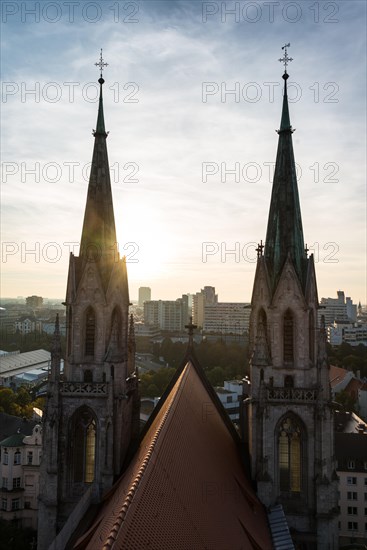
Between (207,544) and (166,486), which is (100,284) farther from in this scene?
(207,544)

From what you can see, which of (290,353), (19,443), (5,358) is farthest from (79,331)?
(5,358)

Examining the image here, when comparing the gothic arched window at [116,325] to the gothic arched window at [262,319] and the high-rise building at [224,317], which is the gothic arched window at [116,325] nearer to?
the gothic arched window at [262,319]

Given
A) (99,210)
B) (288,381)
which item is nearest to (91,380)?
(99,210)

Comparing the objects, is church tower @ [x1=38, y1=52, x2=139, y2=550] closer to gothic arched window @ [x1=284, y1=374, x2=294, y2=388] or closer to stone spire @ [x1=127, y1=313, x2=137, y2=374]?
stone spire @ [x1=127, y1=313, x2=137, y2=374]

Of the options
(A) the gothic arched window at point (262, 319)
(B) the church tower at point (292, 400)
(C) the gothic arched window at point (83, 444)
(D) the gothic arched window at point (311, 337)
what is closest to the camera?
(B) the church tower at point (292, 400)

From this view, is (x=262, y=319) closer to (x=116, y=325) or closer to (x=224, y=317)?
(x=116, y=325)

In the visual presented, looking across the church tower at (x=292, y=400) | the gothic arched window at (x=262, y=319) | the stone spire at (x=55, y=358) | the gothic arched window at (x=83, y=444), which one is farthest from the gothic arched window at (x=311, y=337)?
the stone spire at (x=55, y=358)
